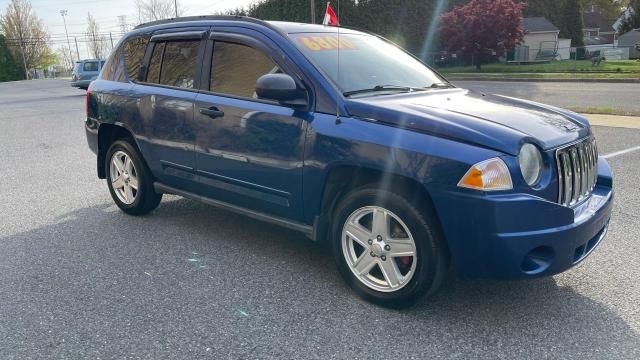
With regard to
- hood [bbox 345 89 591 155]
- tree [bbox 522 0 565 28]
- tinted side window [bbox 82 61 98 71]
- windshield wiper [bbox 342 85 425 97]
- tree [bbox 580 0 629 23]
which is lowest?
hood [bbox 345 89 591 155]

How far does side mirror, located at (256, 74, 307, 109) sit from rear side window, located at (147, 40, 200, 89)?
1.19m

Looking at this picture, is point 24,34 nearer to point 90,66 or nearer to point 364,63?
point 90,66

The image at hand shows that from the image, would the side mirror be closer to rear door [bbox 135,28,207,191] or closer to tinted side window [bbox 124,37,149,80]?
rear door [bbox 135,28,207,191]

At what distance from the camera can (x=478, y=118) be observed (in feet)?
10.7

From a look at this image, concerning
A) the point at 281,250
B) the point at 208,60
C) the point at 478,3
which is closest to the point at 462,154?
the point at 281,250

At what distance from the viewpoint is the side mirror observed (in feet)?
11.6

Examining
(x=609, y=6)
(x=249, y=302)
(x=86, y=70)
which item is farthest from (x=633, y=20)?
(x=249, y=302)

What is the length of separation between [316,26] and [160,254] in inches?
90.3

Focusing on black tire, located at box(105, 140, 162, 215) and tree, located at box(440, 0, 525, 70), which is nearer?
black tire, located at box(105, 140, 162, 215)

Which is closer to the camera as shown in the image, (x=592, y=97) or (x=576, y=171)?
(x=576, y=171)

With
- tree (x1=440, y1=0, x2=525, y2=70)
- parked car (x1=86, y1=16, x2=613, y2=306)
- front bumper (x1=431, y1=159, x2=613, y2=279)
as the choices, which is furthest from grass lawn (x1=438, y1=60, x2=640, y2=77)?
front bumper (x1=431, y1=159, x2=613, y2=279)

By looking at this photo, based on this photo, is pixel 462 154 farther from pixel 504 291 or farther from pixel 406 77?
pixel 406 77

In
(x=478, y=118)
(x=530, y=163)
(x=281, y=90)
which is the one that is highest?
(x=281, y=90)

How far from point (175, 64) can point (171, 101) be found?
383 mm
